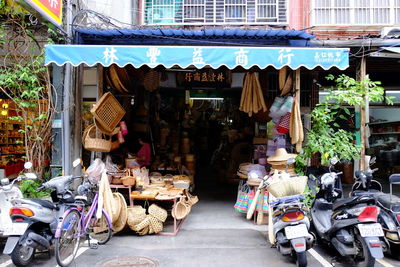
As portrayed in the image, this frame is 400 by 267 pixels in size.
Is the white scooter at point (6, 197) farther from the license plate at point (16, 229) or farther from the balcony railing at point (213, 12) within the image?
the balcony railing at point (213, 12)

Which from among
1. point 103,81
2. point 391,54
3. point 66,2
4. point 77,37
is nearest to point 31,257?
point 103,81

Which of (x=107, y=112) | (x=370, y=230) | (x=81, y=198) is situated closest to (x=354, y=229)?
(x=370, y=230)

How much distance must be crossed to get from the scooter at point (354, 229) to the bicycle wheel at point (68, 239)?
13.4 ft

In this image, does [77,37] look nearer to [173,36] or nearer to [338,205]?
[173,36]

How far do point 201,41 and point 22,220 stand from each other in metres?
5.40

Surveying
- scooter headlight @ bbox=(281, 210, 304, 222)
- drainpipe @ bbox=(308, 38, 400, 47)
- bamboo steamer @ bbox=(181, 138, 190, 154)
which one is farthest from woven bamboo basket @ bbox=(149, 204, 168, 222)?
bamboo steamer @ bbox=(181, 138, 190, 154)

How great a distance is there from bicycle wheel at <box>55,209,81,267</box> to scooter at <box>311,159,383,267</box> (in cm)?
409

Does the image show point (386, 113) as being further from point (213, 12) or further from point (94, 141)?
point (94, 141)

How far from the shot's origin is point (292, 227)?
→ 5.19 meters

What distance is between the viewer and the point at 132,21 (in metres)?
10.3

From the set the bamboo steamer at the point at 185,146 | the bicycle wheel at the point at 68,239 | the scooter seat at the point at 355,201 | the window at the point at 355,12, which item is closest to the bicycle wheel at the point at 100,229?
the bicycle wheel at the point at 68,239

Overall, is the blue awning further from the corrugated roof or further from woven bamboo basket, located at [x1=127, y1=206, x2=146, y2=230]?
woven bamboo basket, located at [x1=127, y1=206, x2=146, y2=230]

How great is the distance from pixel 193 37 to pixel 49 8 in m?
3.19

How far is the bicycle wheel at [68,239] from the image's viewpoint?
5310mm
